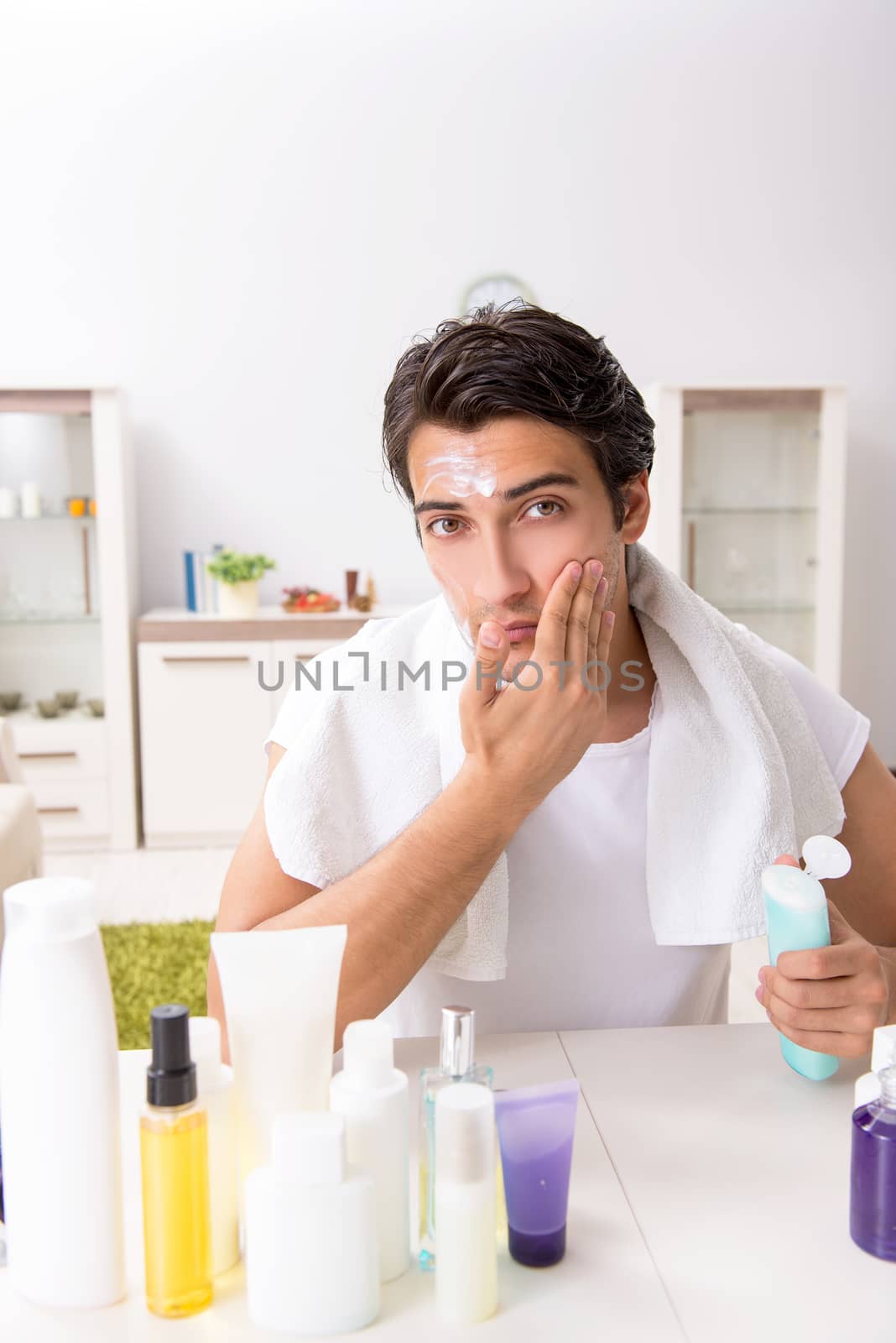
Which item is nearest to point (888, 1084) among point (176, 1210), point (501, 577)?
point (176, 1210)

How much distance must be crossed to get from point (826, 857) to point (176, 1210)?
0.48m

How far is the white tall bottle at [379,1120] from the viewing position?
60 cm

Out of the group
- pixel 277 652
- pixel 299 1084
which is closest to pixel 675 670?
pixel 299 1084

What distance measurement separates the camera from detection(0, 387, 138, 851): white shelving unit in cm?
359

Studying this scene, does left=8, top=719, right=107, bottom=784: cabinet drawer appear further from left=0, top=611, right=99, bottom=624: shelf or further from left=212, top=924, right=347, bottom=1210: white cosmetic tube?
left=212, top=924, right=347, bottom=1210: white cosmetic tube

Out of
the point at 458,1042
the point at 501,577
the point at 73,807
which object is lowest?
the point at 73,807

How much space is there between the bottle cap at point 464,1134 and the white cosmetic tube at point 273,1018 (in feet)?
0.28

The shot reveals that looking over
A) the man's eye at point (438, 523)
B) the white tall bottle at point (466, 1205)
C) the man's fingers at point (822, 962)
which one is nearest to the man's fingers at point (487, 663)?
the man's eye at point (438, 523)

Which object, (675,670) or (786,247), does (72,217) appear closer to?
(786,247)

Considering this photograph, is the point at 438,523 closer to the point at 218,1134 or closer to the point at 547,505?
the point at 547,505

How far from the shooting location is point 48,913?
566mm

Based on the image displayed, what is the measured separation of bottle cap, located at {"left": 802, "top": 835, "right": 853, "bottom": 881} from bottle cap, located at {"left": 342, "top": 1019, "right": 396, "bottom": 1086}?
35cm

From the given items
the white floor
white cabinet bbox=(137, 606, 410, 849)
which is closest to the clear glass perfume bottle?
the white floor

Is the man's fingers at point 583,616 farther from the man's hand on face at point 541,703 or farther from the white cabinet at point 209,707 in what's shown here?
the white cabinet at point 209,707
